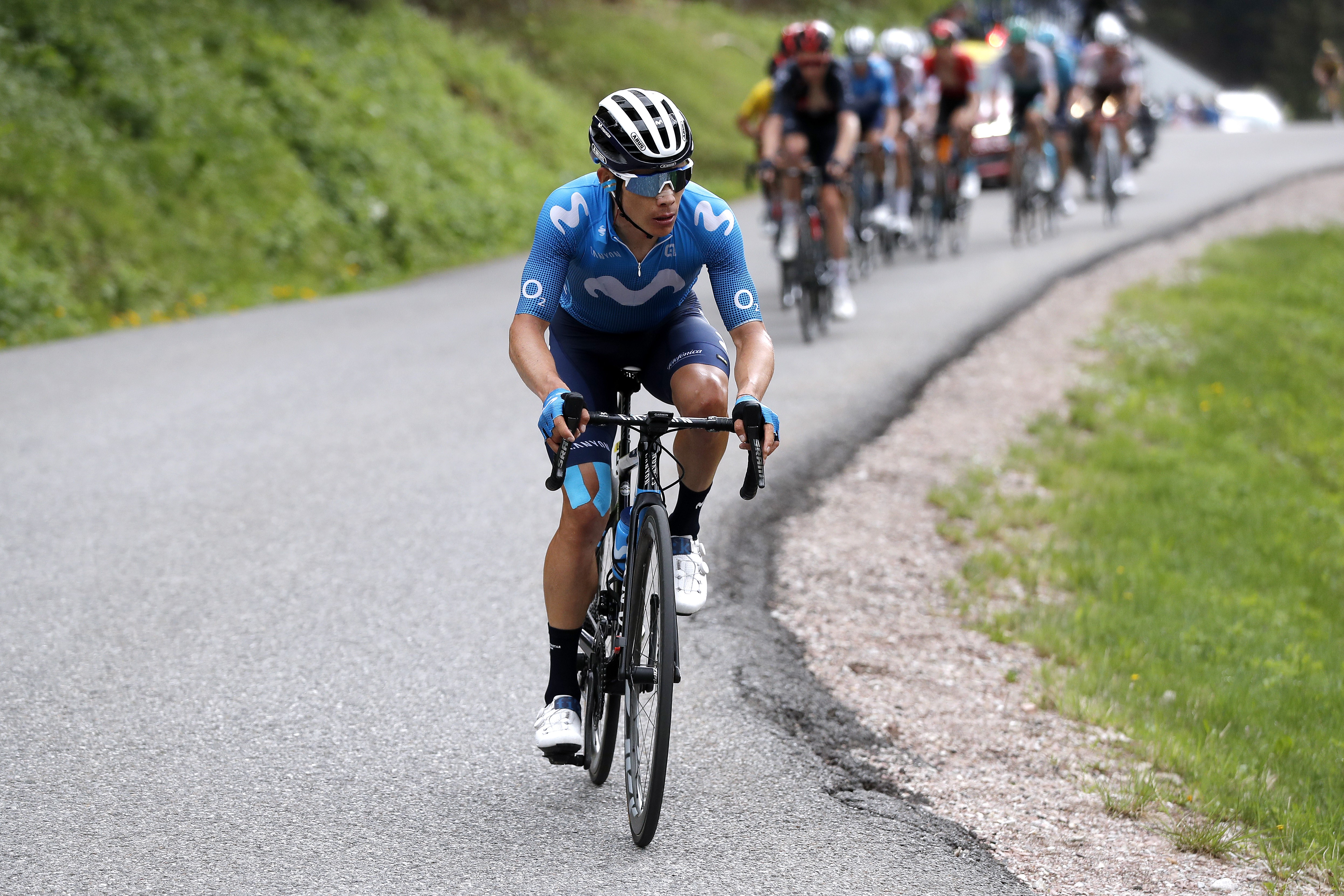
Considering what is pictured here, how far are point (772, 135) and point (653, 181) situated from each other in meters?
7.60

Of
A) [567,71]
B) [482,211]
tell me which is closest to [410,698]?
[482,211]

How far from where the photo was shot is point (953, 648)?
5.73 meters

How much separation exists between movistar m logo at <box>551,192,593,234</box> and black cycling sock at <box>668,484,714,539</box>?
84 cm

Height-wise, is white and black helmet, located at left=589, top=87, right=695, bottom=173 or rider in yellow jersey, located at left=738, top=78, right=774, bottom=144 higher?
white and black helmet, located at left=589, top=87, right=695, bottom=173

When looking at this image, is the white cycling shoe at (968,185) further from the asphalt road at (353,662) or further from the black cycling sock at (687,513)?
the black cycling sock at (687,513)

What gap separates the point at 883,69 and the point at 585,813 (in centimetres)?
1108

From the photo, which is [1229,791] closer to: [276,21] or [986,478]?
[986,478]

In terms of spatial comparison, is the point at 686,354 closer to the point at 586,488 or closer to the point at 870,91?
the point at 586,488

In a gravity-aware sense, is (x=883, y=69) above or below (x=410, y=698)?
above

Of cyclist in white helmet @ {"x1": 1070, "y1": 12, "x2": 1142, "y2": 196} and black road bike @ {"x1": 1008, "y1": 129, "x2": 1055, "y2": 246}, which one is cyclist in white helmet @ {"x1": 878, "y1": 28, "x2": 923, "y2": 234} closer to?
black road bike @ {"x1": 1008, "y1": 129, "x2": 1055, "y2": 246}

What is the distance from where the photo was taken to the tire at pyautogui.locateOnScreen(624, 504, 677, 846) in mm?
3619

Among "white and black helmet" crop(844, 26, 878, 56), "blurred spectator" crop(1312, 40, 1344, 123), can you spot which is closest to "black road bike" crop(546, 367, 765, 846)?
"white and black helmet" crop(844, 26, 878, 56)

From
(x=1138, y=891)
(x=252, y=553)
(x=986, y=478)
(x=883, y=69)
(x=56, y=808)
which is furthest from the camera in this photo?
(x=883, y=69)

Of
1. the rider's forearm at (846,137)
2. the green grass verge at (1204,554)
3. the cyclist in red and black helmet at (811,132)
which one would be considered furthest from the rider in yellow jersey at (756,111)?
the green grass verge at (1204,554)
